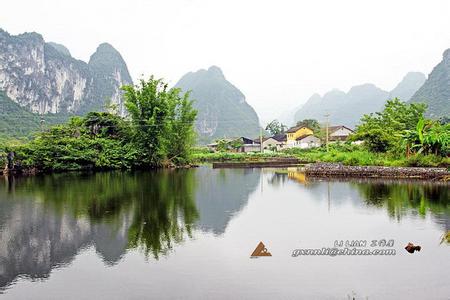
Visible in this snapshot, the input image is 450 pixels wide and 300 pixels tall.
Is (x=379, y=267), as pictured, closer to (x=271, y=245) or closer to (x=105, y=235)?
(x=271, y=245)

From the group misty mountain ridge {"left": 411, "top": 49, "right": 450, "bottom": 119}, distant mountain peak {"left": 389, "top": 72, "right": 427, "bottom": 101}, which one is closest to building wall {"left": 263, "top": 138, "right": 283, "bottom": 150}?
misty mountain ridge {"left": 411, "top": 49, "right": 450, "bottom": 119}

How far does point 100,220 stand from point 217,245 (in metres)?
4.22

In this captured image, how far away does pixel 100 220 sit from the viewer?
1197 cm

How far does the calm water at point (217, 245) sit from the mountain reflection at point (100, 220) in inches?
1.4

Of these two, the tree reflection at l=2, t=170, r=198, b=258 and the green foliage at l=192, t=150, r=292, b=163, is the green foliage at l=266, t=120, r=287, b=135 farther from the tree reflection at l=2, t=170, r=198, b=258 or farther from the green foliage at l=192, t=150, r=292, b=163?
the tree reflection at l=2, t=170, r=198, b=258

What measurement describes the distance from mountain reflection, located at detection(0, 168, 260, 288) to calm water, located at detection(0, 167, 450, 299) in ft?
0.12

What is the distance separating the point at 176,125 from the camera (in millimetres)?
39188

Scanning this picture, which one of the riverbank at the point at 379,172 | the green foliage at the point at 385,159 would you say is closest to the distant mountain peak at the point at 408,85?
the green foliage at the point at 385,159

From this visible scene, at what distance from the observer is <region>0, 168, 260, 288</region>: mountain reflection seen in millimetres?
8859

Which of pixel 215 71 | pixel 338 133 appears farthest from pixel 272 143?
pixel 215 71

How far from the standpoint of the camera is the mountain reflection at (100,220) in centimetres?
886

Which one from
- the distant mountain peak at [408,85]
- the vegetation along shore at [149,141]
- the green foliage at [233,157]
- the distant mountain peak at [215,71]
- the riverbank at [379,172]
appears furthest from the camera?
the distant mountain peak at [408,85]

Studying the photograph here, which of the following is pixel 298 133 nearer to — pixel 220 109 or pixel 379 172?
pixel 379 172

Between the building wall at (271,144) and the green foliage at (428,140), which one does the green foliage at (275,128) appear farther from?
the green foliage at (428,140)
